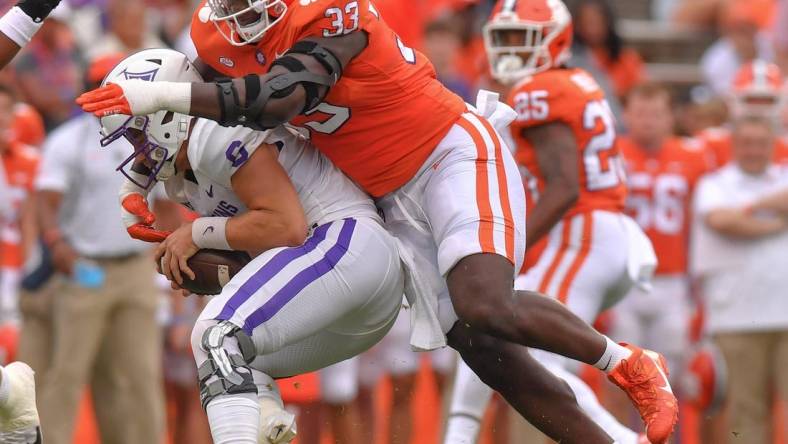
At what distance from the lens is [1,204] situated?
759cm

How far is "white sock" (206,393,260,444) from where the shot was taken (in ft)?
14.6

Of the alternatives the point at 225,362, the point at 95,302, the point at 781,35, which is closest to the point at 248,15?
the point at 225,362

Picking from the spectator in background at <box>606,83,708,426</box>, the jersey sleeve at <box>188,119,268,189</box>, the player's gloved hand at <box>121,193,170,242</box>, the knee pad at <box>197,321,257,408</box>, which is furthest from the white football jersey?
the spectator in background at <box>606,83,708,426</box>

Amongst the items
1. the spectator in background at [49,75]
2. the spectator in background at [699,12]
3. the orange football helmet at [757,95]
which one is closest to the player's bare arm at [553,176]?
the orange football helmet at [757,95]

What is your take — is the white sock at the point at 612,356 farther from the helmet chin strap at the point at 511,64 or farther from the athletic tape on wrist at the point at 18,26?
the athletic tape on wrist at the point at 18,26

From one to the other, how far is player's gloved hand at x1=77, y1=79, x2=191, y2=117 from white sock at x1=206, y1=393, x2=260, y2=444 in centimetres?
87

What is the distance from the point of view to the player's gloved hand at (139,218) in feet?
16.5

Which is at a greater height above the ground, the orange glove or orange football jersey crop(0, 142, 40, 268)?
the orange glove

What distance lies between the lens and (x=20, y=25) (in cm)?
485

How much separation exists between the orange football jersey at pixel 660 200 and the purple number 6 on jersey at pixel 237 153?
382 cm

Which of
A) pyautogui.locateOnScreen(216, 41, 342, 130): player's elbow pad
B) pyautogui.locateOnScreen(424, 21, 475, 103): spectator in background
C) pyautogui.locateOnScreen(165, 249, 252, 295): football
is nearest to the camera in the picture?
pyautogui.locateOnScreen(216, 41, 342, 130): player's elbow pad

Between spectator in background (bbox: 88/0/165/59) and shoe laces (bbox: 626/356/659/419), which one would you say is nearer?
shoe laces (bbox: 626/356/659/419)

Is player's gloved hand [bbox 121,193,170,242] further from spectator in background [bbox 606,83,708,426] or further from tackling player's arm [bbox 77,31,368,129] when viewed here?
spectator in background [bbox 606,83,708,426]

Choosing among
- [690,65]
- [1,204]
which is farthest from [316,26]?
[690,65]
